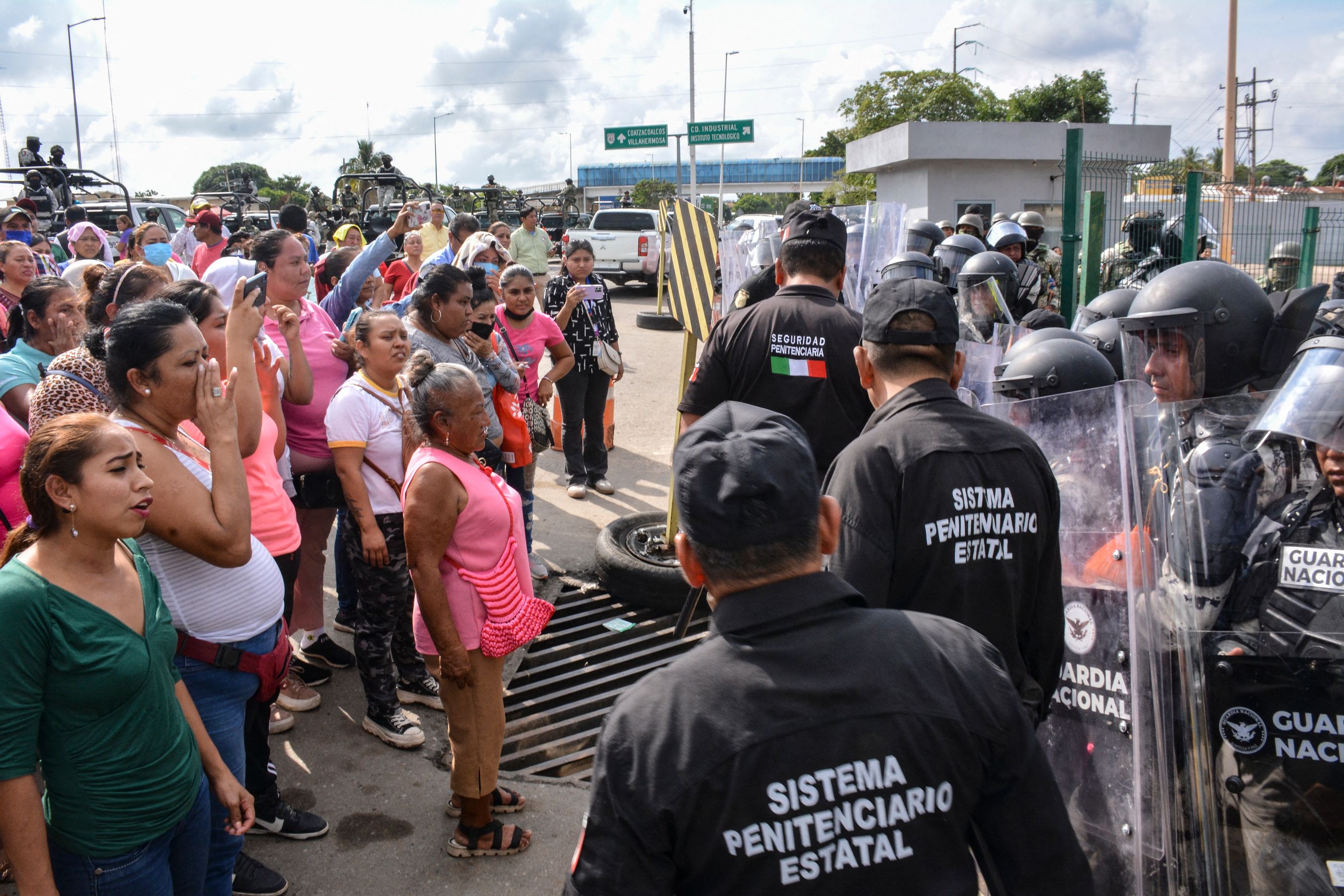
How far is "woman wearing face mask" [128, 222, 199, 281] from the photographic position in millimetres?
5648

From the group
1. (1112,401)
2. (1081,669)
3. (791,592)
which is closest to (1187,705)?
(1081,669)

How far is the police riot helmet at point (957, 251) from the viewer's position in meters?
7.55

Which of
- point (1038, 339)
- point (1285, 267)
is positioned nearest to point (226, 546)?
point (1038, 339)

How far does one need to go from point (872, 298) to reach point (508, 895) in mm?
2332

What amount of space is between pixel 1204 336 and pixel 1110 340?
1.01m

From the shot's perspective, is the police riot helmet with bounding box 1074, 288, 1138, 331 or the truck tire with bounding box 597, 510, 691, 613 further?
the truck tire with bounding box 597, 510, 691, 613

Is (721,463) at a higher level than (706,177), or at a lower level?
lower

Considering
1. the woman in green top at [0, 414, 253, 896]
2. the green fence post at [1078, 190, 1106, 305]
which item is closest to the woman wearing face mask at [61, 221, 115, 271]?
the woman in green top at [0, 414, 253, 896]

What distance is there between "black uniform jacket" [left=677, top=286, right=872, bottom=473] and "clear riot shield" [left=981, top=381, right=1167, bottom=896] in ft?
3.09

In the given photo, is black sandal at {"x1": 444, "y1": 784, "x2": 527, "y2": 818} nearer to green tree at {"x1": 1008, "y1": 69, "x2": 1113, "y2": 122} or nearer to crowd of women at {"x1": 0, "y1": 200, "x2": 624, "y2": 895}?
crowd of women at {"x1": 0, "y1": 200, "x2": 624, "y2": 895}

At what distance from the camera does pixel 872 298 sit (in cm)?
245

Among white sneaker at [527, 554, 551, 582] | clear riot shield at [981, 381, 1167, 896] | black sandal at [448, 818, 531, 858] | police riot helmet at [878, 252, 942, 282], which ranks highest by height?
police riot helmet at [878, 252, 942, 282]

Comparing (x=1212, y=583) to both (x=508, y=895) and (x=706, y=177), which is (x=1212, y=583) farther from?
(x=706, y=177)

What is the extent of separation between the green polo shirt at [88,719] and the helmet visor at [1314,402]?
9.48 feet
